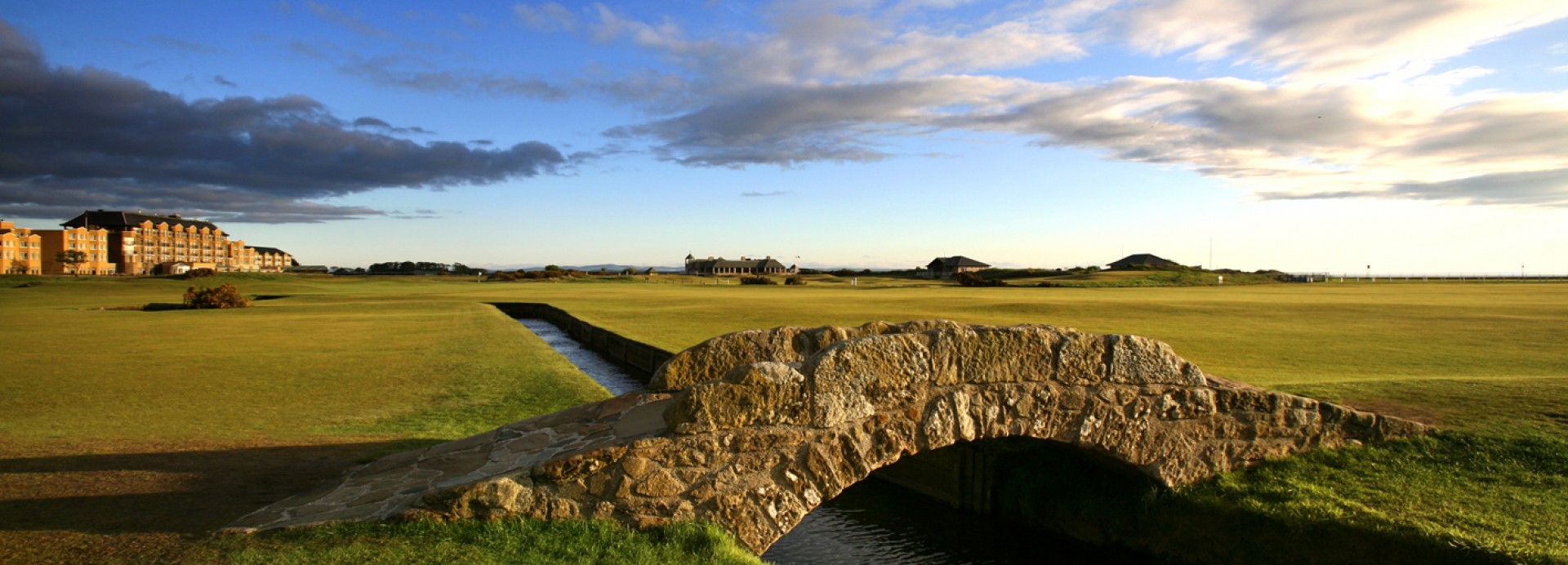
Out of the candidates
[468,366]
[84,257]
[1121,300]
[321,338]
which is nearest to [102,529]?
[468,366]

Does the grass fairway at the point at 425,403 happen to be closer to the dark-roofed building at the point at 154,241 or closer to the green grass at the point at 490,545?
the green grass at the point at 490,545

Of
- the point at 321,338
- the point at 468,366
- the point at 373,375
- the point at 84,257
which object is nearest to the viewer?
the point at 373,375

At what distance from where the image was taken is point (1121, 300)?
45625 mm

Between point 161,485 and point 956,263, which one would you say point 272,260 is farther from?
point 161,485

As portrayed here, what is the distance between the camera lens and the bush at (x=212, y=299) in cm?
4297

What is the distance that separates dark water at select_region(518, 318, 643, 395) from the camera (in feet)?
65.3

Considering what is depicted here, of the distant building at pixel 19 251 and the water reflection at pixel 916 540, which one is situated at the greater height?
the distant building at pixel 19 251

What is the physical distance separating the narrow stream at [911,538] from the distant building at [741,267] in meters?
135

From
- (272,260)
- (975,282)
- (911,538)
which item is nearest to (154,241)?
(272,260)

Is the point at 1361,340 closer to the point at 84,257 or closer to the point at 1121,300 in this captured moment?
the point at 1121,300

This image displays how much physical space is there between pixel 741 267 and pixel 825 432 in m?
142

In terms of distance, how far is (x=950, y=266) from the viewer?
444ft

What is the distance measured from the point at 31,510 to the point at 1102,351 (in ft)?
33.6

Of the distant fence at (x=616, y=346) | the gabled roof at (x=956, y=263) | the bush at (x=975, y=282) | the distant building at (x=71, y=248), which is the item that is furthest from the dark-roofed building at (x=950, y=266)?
the distant building at (x=71, y=248)
